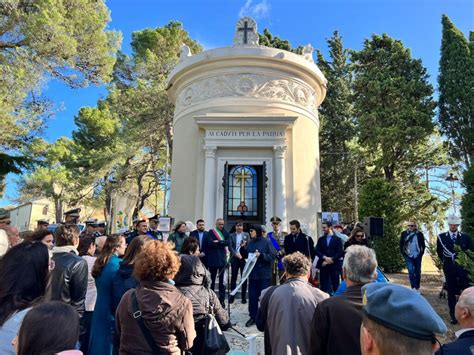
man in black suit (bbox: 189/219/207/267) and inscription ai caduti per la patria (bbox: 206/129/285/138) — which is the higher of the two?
inscription ai caduti per la patria (bbox: 206/129/285/138)

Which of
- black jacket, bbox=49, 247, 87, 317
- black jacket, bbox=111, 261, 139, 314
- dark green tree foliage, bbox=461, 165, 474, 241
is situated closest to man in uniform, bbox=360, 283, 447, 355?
black jacket, bbox=111, 261, 139, 314

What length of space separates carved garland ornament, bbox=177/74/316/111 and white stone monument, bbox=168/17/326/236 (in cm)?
4

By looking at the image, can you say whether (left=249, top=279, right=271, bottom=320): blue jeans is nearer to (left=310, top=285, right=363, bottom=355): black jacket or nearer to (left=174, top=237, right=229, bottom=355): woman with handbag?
(left=174, top=237, right=229, bottom=355): woman with handbag

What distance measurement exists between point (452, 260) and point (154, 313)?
20.5 ft

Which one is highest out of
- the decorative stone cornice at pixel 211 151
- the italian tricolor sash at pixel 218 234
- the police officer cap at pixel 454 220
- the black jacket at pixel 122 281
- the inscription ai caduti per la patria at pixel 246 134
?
the inscription ai caduti per la patria at pixel 246 134

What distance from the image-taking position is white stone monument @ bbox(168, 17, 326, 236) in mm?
12602

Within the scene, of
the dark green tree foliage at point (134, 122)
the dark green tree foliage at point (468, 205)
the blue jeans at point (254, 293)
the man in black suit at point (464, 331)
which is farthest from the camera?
the dark green tree foliage at point (134, 122)

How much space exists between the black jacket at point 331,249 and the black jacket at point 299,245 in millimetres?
191

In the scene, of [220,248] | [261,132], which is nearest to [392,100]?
[261,132]

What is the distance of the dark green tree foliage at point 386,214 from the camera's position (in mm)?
11953

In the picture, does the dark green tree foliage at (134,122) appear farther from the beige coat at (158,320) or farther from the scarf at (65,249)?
the beige coat at (158,320)

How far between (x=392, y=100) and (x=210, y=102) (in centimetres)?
1066

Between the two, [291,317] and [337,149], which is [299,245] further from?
[337,149]

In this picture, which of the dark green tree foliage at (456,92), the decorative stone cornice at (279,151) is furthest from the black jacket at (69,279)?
the dark green tree foliage at (456,92)
